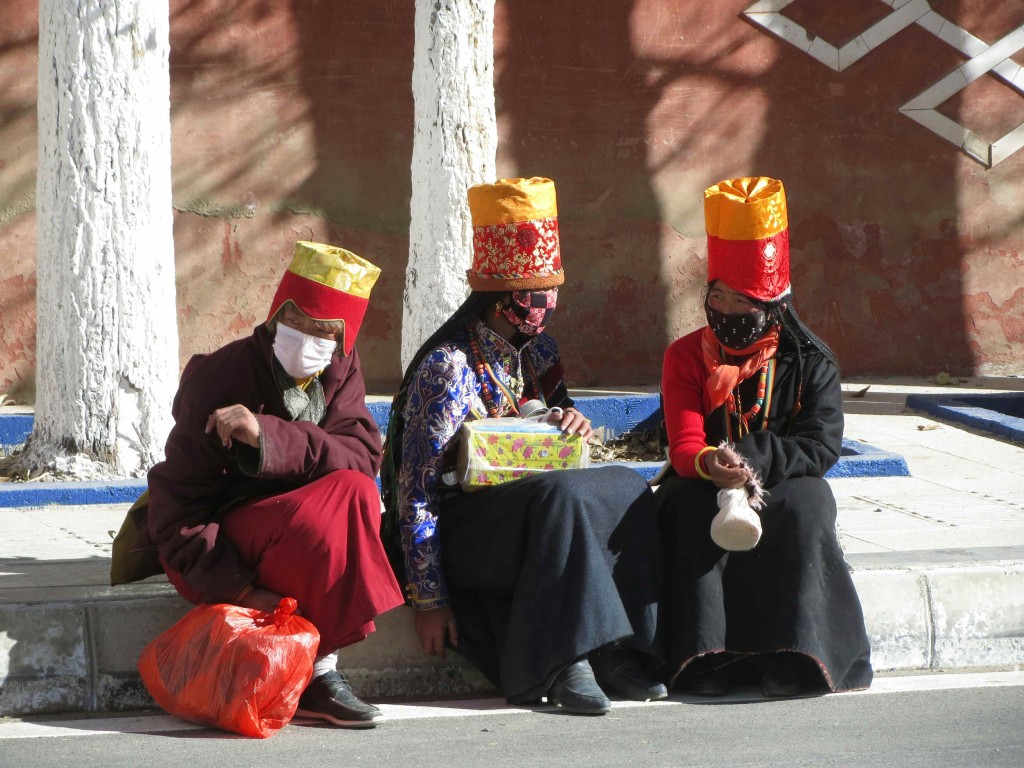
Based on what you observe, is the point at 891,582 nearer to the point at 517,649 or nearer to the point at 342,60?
the point at 517,649

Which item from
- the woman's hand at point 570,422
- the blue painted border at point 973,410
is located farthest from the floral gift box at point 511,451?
the blue painted border at point 973,410

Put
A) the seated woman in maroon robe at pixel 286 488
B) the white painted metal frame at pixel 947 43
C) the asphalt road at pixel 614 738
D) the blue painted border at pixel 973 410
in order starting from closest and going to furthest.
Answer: the asphalt road at pixel 614 738 → the seated woman in maroon robe at pixel 286 488 → the blue painted border at pixel 973 410 → the white painted metal frame at pixel 947 43

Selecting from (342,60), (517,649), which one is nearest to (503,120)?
(342,60)

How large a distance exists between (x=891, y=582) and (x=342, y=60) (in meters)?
6.36

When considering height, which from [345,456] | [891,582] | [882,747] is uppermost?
[345,456]

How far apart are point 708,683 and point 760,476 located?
0.64 meters

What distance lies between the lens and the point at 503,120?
1019cm

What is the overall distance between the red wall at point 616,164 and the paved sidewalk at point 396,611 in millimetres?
3945

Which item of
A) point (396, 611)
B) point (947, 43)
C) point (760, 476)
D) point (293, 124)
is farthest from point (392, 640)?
point (947, 43)

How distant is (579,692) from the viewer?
13.4ft

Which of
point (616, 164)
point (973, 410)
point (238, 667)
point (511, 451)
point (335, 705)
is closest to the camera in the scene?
point (238, 667)

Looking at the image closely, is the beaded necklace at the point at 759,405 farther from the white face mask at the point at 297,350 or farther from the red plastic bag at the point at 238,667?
the red plastic bag at the point at 238,667

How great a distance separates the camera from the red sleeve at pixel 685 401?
14.6 ft

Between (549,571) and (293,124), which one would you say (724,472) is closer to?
(549,571)
